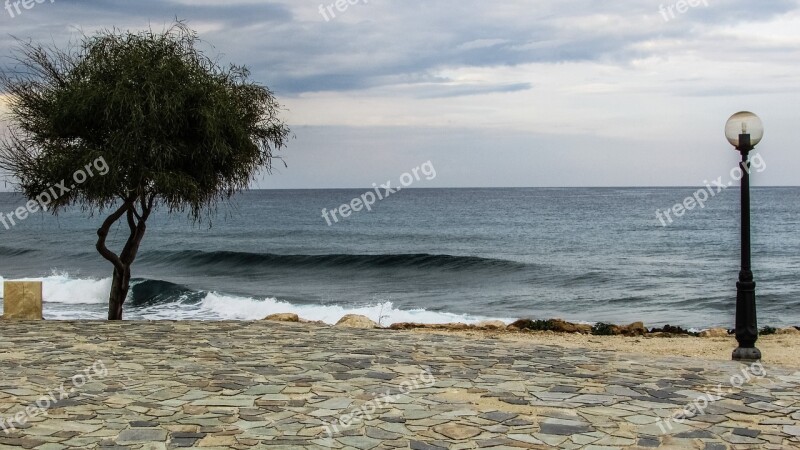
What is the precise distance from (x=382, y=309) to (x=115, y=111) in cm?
1493

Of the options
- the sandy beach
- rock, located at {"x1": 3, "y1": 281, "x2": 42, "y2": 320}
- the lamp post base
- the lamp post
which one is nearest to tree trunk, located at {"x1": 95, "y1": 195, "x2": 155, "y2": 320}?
rock, located at {"x1": 3, "y1": 281, "x2": 42, "y2": 320}

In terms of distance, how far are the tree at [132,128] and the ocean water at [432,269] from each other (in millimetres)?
8357

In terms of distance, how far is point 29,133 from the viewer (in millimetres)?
14977

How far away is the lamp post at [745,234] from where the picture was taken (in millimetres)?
10953

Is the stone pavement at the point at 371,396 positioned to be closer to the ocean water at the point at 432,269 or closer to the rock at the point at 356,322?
the rock at the point at 356,322

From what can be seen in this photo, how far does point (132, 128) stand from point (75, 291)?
2165 cm

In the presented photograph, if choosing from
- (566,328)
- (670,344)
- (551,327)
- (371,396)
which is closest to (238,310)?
(551,327)

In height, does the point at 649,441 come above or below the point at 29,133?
below

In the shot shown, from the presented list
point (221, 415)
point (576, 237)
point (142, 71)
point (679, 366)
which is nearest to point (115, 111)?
point (142, 71)

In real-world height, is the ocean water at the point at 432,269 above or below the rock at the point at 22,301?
below

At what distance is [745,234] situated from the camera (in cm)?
1106

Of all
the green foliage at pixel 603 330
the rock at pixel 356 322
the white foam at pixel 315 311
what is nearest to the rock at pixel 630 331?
the green foliage at pixel 603 330

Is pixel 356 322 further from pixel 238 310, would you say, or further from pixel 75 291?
pixel 75 291

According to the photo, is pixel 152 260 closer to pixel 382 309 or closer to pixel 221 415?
pixel 382 309
